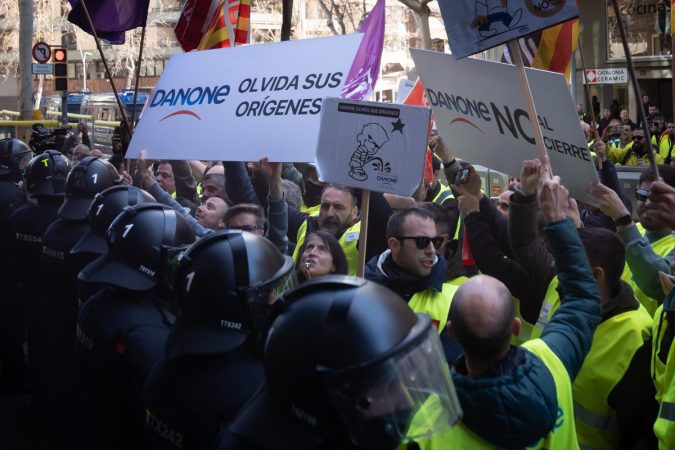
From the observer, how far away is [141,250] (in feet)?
13.1

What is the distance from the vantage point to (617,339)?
394cm

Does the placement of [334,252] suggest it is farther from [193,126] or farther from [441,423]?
[441,423]

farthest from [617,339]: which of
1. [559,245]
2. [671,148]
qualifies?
[671,148]

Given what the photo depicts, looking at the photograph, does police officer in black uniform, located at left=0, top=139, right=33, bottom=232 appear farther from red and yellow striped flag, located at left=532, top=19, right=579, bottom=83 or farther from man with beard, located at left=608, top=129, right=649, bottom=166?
man with beard, located at left=608, top=129, right=649, bottom=166

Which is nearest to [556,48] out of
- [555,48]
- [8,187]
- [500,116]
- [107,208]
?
[555,48]

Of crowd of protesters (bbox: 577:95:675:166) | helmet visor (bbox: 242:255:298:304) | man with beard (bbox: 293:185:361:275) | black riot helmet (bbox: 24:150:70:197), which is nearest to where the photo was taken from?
helmet visor (bbox: 242:255:298:304)

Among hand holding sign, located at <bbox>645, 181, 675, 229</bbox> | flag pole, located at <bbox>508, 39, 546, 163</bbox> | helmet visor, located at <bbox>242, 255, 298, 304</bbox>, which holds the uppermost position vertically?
flag pole, located at <bbox>508, 39, 546, 163</bbox>

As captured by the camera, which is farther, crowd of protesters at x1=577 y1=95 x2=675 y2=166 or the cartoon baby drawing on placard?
crowd of protesters at x1=577 y1=95 x2=675 y2=166

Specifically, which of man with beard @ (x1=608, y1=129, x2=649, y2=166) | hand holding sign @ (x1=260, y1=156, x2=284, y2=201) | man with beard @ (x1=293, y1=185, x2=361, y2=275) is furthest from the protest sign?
man with beard @ (x1=608, y1=129, x2=649, y2=166)

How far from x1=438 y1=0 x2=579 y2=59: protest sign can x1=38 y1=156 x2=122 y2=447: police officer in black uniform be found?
7.26 feet

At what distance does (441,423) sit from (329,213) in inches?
163

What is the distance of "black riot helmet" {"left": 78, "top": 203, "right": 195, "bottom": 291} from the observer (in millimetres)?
3936

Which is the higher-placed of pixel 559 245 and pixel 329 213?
pixel 559 245

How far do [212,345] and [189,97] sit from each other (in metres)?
3.93
